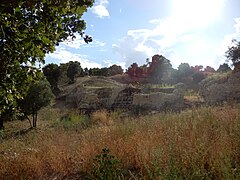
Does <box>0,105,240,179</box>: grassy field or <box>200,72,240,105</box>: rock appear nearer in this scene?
<box>0,105,240,179</box>: grassy field

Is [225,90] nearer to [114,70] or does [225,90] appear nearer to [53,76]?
→ [53,76]

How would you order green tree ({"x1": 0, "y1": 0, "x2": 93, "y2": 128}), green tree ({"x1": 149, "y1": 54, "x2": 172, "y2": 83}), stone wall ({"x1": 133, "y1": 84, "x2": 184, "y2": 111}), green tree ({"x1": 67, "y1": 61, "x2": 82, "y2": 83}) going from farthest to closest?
green tree ({"x1": 67, "y1": 61, "x2": 82, "y2": 83}) < green tree ({"x1": 149, "y1": 54, "x2": 172, "y2": 83}) < stone wall ({"x1": 133, "y1": 84, "x2": 184, "y2": 111}) < green tree ({"x1": 0, "y1": 0, "x2": 93, "y2": 128})

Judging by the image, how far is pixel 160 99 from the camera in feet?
67.3

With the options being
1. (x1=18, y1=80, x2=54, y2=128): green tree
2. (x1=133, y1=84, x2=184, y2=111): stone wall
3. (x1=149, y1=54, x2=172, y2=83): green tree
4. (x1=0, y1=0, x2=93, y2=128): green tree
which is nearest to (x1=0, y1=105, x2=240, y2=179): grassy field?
(x1=0, y1=0, x2=93, y2=128): green tree

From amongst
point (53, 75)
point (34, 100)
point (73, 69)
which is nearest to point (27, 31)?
point (34, 100)

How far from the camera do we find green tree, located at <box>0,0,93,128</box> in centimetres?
386

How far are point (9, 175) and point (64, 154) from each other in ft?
3.72

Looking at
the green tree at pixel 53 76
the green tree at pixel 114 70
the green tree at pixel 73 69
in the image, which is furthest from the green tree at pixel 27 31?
the green tree at pixel 114 70

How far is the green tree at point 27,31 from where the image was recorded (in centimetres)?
386

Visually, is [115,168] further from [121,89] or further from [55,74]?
[55,74]

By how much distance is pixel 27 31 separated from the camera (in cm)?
→ 397

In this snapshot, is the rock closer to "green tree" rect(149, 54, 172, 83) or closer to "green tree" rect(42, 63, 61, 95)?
"green tree" rect(149, 54, 172, 83)

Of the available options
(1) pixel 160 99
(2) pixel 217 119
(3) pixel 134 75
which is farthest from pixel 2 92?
(3) pixel 134 75

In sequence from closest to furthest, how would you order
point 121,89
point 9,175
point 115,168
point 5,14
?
point 5,14 → point 115,168 → point 9,175 → point 121,89
